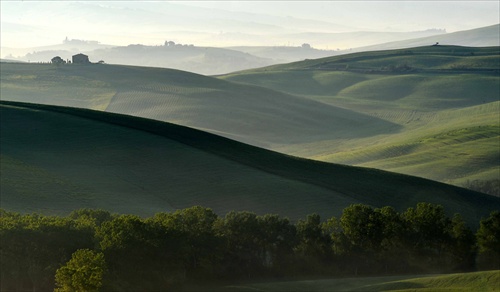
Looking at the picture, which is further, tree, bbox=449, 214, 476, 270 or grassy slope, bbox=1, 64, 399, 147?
grassy slope, bbox=1, 64, 399, 147

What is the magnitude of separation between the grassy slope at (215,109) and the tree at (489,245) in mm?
92071

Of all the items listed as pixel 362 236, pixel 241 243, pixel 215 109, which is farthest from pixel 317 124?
pixel 241 243

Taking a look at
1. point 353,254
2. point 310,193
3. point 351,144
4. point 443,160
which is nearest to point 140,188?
point 310,193

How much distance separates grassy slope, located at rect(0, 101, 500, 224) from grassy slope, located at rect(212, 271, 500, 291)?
16.0 meters

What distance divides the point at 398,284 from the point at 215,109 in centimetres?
13257

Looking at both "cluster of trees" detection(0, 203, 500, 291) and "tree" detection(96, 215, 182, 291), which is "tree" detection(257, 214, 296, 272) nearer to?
"cluster of trees" detection(0, 203, 500, 291)

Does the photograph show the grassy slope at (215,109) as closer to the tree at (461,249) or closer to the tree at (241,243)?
the tree at (461,249)

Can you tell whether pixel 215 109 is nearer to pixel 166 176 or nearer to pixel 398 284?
pixel 166 176

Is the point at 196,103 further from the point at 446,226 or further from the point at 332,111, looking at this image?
the point at 446,226

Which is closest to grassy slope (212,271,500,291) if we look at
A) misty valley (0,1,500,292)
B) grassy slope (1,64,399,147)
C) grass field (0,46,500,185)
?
misty valley (0,1,500,292)

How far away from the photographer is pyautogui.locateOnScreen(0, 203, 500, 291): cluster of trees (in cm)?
5041

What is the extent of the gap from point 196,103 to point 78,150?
102 m

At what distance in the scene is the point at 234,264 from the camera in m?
56.8

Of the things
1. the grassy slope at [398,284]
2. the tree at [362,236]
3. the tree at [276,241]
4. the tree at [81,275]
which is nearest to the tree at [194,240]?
the grassy slope at [398,284]
